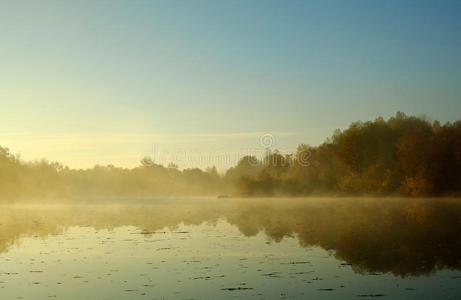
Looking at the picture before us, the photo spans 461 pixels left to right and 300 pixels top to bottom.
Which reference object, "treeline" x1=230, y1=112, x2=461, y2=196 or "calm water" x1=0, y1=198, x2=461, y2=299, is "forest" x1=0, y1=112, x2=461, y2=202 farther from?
"calm water" x1=0, y1=198, x2=461, y2=299

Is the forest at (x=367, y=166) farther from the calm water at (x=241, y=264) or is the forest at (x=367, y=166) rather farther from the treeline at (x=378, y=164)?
the calm water at (x=241, y=264)

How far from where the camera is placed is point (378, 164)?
106250 millimetres

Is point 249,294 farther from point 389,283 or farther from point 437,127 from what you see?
point 437,127

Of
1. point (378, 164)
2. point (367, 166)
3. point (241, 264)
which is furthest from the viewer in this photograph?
point (367, 166)

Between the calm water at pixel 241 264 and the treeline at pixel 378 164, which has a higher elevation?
the treeline at pixel 378 164

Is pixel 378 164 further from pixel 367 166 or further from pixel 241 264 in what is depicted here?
pixel 241 264

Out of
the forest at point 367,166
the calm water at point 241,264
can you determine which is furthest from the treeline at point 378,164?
the calm water at point 241,264

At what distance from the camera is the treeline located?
94.4 metres

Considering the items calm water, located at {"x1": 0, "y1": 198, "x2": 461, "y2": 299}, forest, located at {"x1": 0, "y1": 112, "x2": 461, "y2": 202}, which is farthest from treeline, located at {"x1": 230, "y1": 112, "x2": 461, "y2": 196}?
calm water, located at {"x1": 0, "y1": 198, "x2": 461, "y2": 299}

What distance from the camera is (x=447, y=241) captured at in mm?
28609

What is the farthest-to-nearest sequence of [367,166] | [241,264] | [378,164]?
[367,166] < [378,164] < [241,264]

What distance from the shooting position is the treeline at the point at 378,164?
3718 inches

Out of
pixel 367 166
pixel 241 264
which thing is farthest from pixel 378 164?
pixel 241 264

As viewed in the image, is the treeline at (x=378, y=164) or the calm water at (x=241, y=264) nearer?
the calm water at (x=241, y=264)
